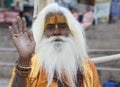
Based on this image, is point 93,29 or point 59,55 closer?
point 59,55

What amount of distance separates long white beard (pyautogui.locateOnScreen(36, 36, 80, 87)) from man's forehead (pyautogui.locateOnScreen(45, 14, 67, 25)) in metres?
0.13

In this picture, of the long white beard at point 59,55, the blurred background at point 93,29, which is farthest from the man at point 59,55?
the blurred background at point 93,29

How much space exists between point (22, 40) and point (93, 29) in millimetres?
10729

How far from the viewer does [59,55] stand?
4070mm

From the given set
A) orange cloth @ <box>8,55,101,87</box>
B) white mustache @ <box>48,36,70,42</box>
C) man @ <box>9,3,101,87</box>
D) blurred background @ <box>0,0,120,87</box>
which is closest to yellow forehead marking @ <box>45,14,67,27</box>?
man @ <box>9,3,101,87</box>

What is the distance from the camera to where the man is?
3.89m

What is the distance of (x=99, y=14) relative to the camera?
1547 centimetres

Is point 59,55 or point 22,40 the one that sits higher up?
point 22,40

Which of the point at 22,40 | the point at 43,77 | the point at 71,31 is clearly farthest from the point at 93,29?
the point at 22,40

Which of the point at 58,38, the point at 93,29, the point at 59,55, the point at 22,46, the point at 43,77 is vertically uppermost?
the point at 22,46

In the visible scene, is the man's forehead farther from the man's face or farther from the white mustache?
the white mustache

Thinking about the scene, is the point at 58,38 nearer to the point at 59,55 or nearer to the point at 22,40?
the point at 59,55

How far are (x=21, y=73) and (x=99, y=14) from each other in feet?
40.8

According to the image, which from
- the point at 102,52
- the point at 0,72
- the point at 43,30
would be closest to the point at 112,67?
the point at 102,52
